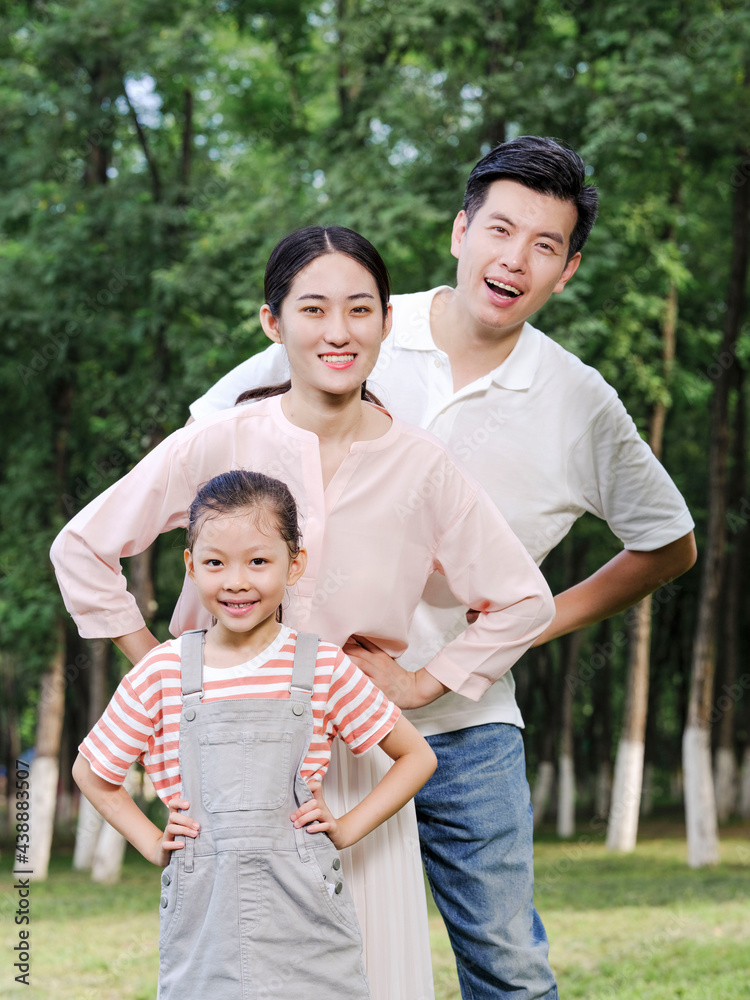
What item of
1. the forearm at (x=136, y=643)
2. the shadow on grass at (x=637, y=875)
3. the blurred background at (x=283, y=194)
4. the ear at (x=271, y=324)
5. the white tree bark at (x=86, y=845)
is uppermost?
the blurred background at (x=283, y=194)

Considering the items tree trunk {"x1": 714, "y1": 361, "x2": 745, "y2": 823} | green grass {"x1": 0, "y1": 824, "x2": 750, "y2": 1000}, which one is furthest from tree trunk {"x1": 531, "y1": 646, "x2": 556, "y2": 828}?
green grass {"x1": 0, "y1": 824, "x2": 750, "y2": 1000}

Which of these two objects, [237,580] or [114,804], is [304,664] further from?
[114,804]

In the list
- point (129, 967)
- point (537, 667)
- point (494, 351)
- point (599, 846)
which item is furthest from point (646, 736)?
point (494, 351)

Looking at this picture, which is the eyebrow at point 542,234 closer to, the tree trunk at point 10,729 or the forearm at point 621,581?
the forearm at point 621,581

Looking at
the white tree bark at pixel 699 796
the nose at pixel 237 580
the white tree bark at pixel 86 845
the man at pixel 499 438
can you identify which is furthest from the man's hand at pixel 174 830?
the white tree bark at pixel 86 845

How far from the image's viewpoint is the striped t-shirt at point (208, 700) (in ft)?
7.64

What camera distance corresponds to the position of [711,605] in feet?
52.8

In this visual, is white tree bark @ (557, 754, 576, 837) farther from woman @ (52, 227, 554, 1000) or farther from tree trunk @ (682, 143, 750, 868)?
woman @ (52, 227, 554, 1000)

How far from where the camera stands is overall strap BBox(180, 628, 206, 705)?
7.57 ft

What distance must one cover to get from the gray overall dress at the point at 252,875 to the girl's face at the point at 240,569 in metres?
0.13

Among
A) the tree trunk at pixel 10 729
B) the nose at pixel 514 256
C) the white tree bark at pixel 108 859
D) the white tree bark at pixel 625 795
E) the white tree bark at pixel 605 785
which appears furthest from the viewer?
the white tree bark at pixel 605 785

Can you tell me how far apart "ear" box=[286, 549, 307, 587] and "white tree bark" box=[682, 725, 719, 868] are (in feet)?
46.4

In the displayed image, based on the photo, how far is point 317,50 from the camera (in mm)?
16500

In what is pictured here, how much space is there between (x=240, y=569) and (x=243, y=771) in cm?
41
